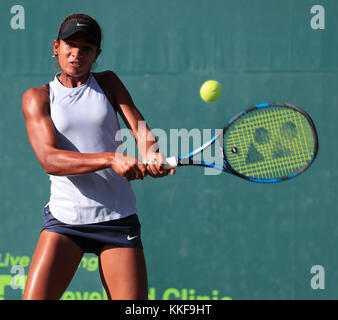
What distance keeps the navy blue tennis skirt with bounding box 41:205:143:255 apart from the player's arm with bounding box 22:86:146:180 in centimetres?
20

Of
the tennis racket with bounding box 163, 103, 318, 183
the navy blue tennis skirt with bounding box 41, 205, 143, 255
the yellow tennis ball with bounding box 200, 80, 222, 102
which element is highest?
the yellow tennis ball with bounding box 200, 80, 222, 102

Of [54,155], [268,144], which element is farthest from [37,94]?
[268,144]

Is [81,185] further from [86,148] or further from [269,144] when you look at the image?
[269,144]

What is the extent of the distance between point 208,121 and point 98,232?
1.31m

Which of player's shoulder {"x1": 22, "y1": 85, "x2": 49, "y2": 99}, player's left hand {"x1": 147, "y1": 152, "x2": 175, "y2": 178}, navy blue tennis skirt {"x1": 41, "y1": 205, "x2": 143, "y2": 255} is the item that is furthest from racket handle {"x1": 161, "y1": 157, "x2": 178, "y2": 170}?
player's shoulder {"x1": 22, "y1": 85, "x2": 49, "y2": 99}

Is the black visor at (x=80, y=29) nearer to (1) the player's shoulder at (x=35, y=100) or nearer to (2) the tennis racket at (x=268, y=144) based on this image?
(1) the player's shoulder at (x=35, y=100)

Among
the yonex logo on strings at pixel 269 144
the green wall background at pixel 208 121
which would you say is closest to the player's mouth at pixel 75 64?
the yonex logo on strings at pixel 269 144

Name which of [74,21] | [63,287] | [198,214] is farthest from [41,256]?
[198,214]

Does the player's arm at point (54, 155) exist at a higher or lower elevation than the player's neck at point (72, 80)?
lower

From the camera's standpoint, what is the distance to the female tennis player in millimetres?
1962

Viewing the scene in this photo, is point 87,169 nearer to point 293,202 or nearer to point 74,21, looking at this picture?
point 74,21

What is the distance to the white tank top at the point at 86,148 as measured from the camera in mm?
1996

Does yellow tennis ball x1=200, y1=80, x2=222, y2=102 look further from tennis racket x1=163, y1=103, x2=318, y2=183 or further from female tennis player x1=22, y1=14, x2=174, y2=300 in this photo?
female tennis player x1=22, y1=14, x2=174, y2=300

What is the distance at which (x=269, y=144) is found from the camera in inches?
92.3
